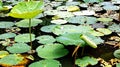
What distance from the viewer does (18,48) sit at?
1969mm

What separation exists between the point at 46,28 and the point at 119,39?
0.70 m

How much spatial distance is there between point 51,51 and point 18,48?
0.94ft

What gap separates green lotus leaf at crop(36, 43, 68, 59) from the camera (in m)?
1.81

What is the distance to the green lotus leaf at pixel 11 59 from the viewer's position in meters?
1.73

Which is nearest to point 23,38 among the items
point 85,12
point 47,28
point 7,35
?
point 7,35

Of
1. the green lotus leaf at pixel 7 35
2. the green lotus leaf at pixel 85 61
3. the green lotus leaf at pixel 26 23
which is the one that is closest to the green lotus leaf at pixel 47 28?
the green lotus leaf at pixel 26 23

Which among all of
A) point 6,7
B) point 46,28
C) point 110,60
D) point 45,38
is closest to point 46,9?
point 6,7

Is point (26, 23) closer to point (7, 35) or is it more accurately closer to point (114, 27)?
point (7, 35)

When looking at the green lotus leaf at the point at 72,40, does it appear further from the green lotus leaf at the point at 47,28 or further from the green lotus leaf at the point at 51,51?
the green lotus leaf at the point at 47,28

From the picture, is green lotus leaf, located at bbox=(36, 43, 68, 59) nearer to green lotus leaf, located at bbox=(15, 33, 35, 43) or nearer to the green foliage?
green lotus leaf, located at bbox=(15, 33, 35, 43)

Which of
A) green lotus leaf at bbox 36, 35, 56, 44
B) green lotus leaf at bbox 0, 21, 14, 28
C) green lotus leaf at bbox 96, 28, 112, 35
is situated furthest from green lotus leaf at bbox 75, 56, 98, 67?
green lotus leaf at bbox 0, 21, 14, 28

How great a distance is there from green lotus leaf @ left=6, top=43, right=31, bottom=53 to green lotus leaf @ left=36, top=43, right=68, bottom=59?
0.10m

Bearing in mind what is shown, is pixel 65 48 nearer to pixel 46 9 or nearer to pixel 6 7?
pixel 46 9

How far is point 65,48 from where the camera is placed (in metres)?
1.94
